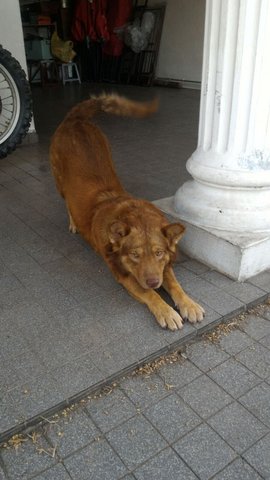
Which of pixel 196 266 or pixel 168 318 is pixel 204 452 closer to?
pixel 168 318

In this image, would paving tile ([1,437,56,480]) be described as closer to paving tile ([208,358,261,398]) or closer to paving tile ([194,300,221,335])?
paving tile ([208,358,261,398])

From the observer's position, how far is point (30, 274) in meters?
3.33

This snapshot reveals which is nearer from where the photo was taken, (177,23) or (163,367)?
(163,367)

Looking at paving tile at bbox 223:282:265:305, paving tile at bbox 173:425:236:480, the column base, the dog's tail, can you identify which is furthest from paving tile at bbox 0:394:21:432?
the dog's tail

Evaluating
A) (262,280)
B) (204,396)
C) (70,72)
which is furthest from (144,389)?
(70,72)

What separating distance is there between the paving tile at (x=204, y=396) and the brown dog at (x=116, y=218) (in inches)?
16.8

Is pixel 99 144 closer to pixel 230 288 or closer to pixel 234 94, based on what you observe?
pixel 234 94

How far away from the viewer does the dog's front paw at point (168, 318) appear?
2.67 m

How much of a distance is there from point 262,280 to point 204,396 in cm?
125

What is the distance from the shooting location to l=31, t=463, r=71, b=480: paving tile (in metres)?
1.85

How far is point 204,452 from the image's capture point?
196 centimetres

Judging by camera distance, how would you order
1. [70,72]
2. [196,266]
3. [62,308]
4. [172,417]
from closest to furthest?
1. [172,417]
2. [62,308]
3. [196,266]
4. [70,72]

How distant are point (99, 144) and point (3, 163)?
2.73 m

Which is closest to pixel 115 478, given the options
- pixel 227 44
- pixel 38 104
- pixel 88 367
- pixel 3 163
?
pixel 88 367
